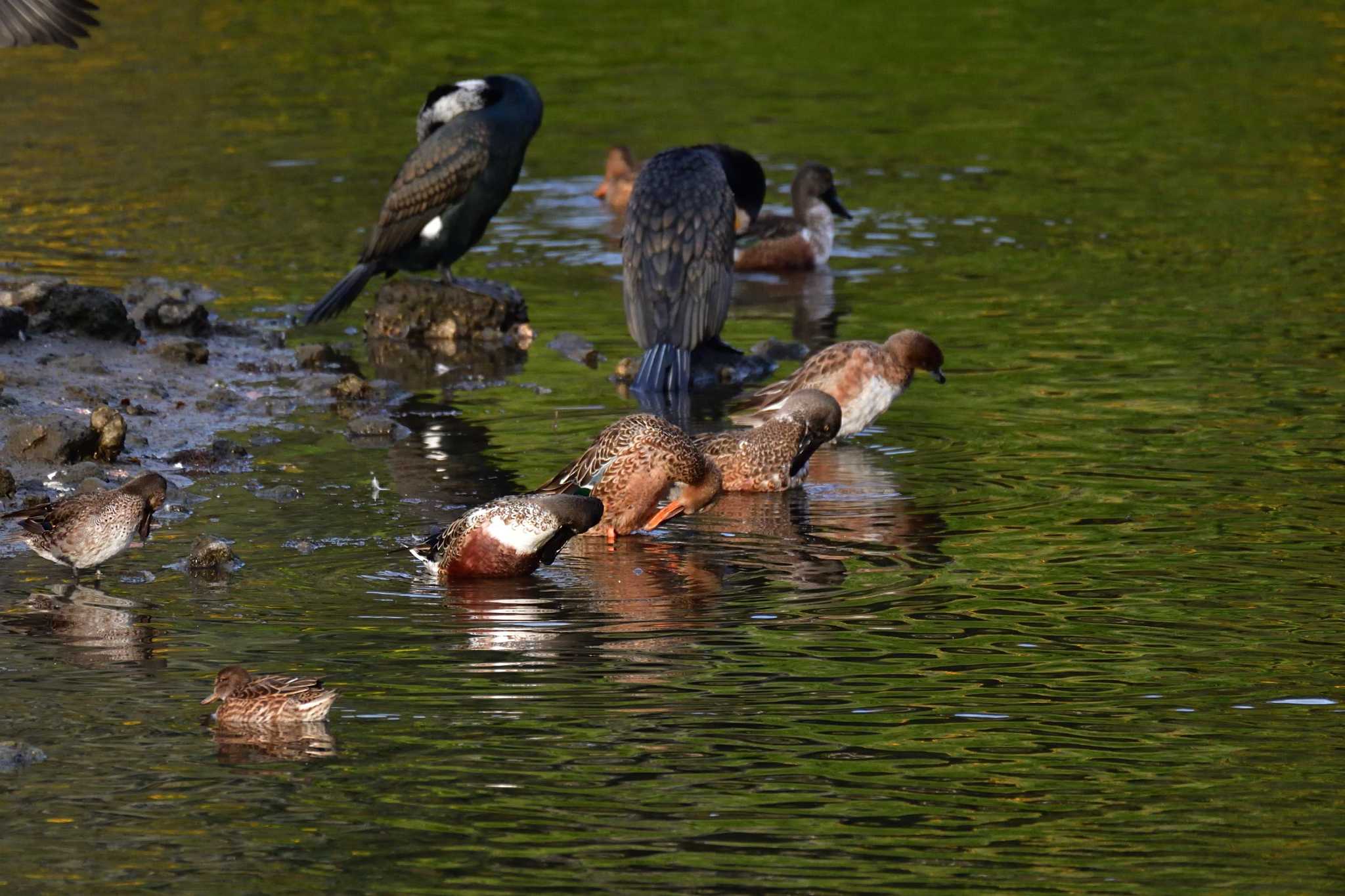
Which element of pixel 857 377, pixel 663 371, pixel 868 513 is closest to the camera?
pixel 868 513

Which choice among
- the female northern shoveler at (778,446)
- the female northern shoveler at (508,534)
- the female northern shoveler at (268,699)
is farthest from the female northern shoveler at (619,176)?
the female northern shoveler at (268,699)

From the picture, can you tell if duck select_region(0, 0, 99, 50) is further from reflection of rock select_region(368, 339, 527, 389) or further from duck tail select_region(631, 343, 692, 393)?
duck tail select_region(631, 343, 692, 393)

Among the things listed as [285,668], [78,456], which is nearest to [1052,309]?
[78,456]

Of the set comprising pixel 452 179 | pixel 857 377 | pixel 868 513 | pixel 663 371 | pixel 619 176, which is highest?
pixel 452 179

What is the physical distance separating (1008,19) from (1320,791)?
2244cm

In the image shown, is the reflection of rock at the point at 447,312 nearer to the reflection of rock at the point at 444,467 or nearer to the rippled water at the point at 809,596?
the rippled water at the point at 809,596

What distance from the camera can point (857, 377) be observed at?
11219 millimetres

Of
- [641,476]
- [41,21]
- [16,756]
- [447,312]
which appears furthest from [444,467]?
[16,756]

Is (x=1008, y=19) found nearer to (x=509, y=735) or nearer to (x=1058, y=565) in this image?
(x=1058, y=565)

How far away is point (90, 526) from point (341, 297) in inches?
230

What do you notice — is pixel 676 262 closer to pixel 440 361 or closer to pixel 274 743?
pixel 440 361

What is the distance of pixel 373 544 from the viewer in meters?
9.21

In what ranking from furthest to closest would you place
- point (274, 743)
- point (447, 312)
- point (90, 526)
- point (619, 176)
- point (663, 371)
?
point (619, 176)
point (447, 312)
point (663, 371)
point (90, 526)
point (274, 743)

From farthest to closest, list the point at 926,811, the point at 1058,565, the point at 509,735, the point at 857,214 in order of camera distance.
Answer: the point at 857,214 < the point at 1058,565 < the point at 509,735 < the point at 926,811
